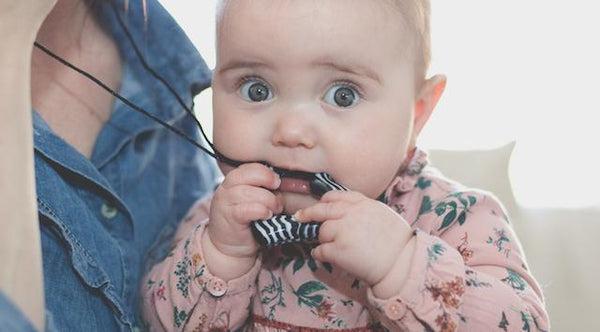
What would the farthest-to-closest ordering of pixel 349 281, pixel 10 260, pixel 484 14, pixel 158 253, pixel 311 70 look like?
pixel 484 14 → pixel 158 253 → pixel 349 281 → pixel 311 70 → pixel 10 260

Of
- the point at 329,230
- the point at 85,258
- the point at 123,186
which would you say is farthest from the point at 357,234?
the point at 123,186

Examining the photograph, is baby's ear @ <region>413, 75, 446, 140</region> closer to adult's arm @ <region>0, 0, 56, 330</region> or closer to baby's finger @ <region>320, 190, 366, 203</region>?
baby's finger @ <region>320, 190, 366, 203</region>

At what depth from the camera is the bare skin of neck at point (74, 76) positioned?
1.28m

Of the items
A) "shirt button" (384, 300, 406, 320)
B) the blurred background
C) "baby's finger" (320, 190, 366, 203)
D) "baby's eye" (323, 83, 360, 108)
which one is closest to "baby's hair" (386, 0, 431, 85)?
"baby's eye" (323, 83, 360, 108)

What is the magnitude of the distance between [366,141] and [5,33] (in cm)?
48

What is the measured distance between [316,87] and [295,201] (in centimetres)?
16

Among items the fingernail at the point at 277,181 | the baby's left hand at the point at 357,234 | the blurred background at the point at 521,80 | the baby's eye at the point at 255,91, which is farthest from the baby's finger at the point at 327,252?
the blurred background at the point at 521,80

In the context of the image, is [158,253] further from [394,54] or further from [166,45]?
[394,54]

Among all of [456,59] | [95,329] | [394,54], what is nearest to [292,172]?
[394,54]

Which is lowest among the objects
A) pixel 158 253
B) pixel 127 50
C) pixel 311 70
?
pixel 158 253

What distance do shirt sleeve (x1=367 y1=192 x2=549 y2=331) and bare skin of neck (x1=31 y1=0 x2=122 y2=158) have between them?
0.58 m

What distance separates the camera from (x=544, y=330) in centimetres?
107

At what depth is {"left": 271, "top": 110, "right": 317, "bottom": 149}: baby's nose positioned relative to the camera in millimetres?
1004

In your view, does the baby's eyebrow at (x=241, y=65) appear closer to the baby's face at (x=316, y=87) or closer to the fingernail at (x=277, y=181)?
the baby's face at (x=316, y=87)
